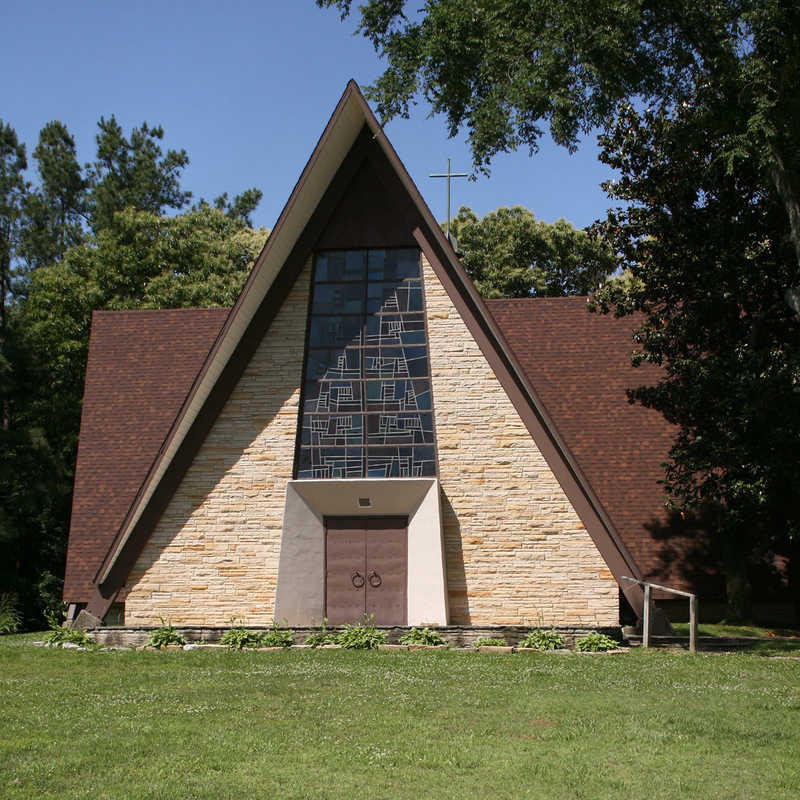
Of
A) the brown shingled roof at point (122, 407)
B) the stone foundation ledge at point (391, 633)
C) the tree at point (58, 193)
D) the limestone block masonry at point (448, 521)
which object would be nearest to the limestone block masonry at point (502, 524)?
the limestone block masonry at point (448, 521)

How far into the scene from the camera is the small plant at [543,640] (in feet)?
50.6

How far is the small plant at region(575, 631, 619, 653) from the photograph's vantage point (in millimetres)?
15328

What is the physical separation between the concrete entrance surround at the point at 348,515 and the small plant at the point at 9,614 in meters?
8.60

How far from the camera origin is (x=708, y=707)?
10758 mm

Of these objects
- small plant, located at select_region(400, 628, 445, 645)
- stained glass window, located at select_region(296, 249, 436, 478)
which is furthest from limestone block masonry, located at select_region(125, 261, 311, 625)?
small plant, located at select_region(400, 628, 445, 645)

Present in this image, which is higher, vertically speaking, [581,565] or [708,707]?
[581,565]

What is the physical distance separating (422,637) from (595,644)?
2.84 meters

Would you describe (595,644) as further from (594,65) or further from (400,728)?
(594,65)

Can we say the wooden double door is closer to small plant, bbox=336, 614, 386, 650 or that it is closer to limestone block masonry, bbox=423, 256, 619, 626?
limestone block masonry, bbox=423, 256, 619, 626

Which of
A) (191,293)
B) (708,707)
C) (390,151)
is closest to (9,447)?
(191,293)

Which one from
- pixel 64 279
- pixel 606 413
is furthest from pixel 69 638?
pixel 64 279

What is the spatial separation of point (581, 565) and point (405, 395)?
15.3 ft

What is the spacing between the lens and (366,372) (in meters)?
18.7

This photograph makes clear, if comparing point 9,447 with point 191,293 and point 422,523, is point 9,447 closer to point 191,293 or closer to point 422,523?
point 191,293
